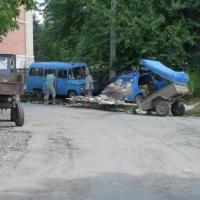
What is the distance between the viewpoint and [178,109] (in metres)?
27.9

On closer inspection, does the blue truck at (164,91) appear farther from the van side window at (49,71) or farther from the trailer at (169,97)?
the van side window at (49,71)

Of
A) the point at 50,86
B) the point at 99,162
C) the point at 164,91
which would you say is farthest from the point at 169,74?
the point at 99,162

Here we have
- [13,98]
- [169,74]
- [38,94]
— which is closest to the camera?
[13,98]

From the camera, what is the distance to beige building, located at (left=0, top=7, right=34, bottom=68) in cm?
6118

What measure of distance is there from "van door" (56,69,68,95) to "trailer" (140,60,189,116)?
340 inches

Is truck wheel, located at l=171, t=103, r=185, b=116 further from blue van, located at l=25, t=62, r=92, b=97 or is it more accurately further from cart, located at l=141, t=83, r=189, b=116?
blue van, located at l=25, t=62, r=92, b=97

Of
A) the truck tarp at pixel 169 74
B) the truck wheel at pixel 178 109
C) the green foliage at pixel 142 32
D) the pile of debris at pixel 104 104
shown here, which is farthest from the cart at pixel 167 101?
the green foliage at pixel 142 32

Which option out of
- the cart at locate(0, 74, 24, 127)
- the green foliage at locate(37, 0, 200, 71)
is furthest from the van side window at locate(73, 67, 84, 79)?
the cart at locate(0, 74, 24, 127)

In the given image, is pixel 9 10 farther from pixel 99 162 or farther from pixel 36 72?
pixel 36 72

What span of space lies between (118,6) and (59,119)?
14746 mm

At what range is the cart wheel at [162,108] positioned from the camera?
2739 centimetres

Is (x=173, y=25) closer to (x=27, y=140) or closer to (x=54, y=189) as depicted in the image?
(x=27, y=140)

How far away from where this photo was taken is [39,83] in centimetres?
3781

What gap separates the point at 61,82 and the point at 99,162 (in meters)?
24.2
